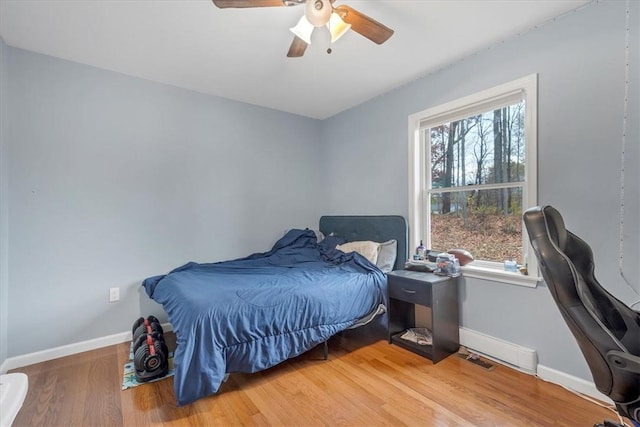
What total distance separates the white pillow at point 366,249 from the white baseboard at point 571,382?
1505 mm

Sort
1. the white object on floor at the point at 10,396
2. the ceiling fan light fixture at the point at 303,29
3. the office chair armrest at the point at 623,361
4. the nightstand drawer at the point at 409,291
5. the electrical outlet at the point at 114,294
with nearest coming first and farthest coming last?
the white object on floor at the point at 10,396 < the office chair armrest at the point at 623,361 < the ceiling fan light fixture at the point at 303,29 < the nightstand drawer at the point at 409,291 < the electrical outlet at the point at 114,294

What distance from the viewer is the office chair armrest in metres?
0.98

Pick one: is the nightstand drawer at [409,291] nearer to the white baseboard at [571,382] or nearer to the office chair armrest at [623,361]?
the white baseboard at [571,382]

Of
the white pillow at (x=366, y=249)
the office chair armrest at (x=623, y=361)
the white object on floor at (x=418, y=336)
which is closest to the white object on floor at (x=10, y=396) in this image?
the office chair armrest at (x=623, y=361)

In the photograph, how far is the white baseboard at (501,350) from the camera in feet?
6.97

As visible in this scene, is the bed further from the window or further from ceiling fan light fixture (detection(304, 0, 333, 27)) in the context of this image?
ceiling fan light fixture (detection(304, 0, 333, 27))

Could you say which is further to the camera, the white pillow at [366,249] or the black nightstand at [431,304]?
the white pillow at [366,249]

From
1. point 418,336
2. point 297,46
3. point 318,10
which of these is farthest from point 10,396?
point 418,336

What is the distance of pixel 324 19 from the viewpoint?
62.2 inches

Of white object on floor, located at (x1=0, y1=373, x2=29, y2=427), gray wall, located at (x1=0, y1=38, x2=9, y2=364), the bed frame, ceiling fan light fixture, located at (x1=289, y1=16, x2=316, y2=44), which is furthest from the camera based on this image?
the bed frame

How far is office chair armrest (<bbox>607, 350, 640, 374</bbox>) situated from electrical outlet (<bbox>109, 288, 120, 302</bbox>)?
3346 millimetres

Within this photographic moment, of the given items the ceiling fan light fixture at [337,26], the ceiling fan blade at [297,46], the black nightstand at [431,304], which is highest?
the ceiling fan light fixture at [337,26]

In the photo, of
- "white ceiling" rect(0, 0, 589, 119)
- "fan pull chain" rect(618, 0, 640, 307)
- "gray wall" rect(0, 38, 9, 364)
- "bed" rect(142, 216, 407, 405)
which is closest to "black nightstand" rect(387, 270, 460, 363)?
"bed" rect(142, 216, 407, 405)

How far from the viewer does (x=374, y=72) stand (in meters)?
2.84
